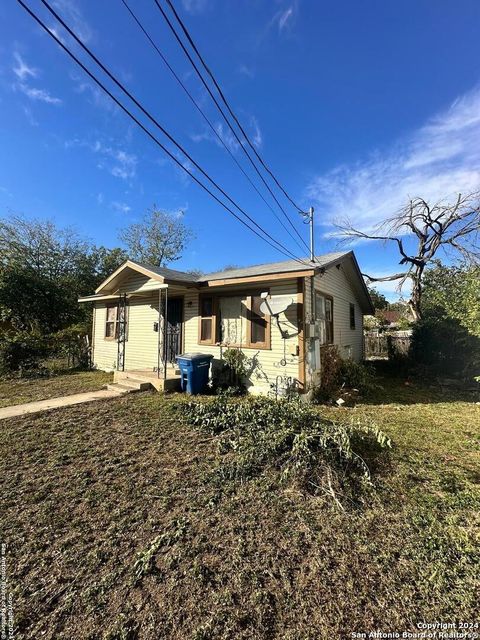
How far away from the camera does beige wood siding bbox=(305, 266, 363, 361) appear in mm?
8602

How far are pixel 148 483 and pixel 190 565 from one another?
1.33 metres

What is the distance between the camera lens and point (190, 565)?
215 centimetres

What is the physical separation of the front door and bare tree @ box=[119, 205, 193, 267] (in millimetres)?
17686

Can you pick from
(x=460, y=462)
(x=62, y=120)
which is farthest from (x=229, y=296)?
(x=460, y=462)

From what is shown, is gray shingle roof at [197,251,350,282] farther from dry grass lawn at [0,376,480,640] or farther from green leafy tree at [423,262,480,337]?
dry grass lawn at [0,376,480,640]

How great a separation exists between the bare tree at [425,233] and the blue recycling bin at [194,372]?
44.1ft

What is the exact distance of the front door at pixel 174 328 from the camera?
9250 mm

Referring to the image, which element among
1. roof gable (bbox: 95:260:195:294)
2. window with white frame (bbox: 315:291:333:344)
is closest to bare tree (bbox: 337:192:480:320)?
window with white frame (bbox: 315:291:333:344)

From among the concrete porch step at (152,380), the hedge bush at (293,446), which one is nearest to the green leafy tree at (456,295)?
the hedge bush at (293,446)

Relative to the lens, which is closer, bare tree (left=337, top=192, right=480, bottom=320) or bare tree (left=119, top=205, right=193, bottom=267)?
bare tree (left=337, top=192, right=480, bottom=320)

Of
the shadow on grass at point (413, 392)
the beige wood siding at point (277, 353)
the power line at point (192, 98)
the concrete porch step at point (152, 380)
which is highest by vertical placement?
the power line at point (192, 98)

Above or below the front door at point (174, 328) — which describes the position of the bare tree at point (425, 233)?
above

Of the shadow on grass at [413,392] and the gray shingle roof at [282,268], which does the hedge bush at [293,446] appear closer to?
the gray shingle roof at [282,268]

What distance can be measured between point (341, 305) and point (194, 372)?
19.7 feet
